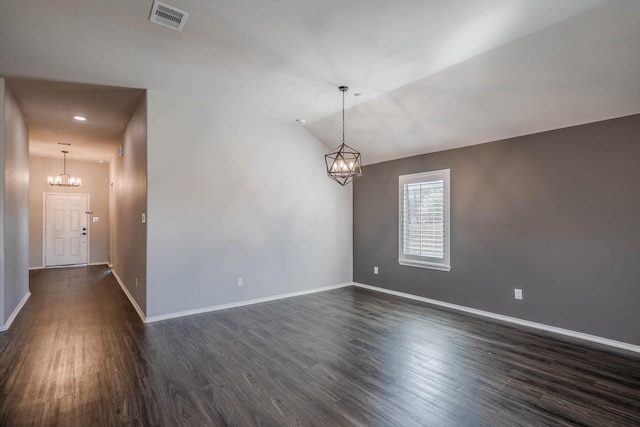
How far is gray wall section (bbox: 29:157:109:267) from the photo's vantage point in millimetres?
8375

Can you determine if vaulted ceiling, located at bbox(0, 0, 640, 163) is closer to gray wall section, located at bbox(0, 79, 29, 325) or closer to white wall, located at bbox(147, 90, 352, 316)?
gray wall section, located at bbox(0, 79, 29, 325)

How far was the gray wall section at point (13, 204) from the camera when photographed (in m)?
3.82

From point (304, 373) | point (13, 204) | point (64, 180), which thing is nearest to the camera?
point (304, 373)

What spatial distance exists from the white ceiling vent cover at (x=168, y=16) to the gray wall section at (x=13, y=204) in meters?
2.66

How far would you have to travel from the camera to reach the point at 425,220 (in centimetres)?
526

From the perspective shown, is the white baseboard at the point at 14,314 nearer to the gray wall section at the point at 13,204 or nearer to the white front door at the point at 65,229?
the gray wall section at the point at 13,204

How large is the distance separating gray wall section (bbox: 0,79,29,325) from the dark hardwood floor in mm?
534

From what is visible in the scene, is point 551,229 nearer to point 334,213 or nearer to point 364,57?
point 364,57

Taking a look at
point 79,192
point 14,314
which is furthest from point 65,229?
point 14,314

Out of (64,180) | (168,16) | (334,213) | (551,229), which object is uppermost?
(168,16)

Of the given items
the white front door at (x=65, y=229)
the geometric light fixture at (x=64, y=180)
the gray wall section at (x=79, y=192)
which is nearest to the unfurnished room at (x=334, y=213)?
the geometric light fixture at (x=64, y=180)

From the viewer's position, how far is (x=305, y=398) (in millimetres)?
2395

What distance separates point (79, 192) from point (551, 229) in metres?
11.0

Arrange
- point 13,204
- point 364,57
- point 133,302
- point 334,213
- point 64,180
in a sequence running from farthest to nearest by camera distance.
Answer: point 64,180, point 334,213, point 133,302, point 13,204, point 364,57
